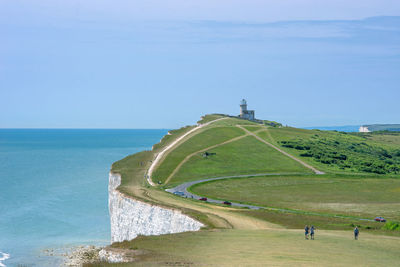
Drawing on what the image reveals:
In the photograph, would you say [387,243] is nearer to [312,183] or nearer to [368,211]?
[368,211]

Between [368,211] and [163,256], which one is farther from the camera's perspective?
[368,211]

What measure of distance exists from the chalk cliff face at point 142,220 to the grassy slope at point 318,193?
15767 millimetres

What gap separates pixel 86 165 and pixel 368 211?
133227mm

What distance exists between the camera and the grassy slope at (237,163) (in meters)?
95.8

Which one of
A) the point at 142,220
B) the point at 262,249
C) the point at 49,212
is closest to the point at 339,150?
the point at 49,212

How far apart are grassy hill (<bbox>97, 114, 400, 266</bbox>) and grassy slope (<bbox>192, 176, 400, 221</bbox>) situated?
0.15 metres

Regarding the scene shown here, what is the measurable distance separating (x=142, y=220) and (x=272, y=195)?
24591 millimetres

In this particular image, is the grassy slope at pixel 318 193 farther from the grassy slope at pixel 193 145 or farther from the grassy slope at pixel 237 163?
the grassy slope at pixel 193 145

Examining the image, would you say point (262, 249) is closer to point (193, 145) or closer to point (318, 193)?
point (318, 193)

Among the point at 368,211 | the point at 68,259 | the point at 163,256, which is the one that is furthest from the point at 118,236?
the point at 163,256

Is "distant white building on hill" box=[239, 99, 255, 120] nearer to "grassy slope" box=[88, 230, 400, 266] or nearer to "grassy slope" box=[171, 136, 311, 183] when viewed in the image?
"grassy slope" box=[171, 136, 311, 183]

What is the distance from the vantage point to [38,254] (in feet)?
205

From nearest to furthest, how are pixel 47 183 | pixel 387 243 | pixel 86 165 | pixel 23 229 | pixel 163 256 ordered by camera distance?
pixel 163 256 → pixel 387 243 → pixel 23 229 → pixel 47 183 → pixel 86 165

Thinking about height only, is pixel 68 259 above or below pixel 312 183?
Answer: below
